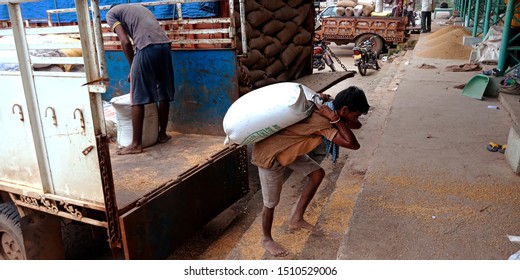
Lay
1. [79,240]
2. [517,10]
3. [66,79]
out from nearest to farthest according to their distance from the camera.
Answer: [66,79]
[79,240]
[517,10]

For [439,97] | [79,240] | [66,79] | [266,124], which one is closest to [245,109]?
[266,124]

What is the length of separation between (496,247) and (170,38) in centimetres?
311

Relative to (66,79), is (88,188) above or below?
below

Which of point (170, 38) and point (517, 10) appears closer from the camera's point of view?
point (170, 38)

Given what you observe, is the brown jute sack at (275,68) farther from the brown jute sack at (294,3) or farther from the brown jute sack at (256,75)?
the brown jute sack at (294,3)

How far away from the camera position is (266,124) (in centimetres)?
239

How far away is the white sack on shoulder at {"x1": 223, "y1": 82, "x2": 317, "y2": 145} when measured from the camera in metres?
2.37

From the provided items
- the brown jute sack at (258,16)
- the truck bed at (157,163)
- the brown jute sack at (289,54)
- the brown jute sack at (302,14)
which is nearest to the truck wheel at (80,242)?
the truck bed at (157,163)

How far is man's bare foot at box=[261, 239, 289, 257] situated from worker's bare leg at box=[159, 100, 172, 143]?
58.2 inches

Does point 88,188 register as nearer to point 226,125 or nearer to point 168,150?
point 226,125

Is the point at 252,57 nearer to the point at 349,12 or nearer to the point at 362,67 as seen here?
the point at 362,67

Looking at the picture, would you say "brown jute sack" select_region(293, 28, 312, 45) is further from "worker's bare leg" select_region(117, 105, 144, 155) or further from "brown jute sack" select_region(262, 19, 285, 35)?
"worker's bare leg" select_region(117, 105, 144, 155)

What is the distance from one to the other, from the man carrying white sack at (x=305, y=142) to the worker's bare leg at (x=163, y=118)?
1378 millimetres

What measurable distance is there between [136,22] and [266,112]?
1683 millimetres
